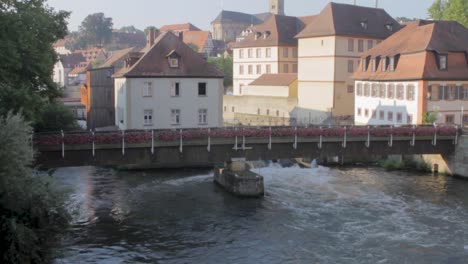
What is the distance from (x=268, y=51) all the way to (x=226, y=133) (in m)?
52.9

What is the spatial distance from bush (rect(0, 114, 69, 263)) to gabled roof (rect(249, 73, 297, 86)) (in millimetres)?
56987

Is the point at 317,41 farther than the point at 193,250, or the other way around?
the point at 317,41

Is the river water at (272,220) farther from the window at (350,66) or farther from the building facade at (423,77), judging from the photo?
the window at (350,66)

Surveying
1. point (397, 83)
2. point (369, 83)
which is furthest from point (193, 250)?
point (369, 83)

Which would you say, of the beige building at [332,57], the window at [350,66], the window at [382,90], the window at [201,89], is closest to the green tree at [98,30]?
the beige building at [332,57]

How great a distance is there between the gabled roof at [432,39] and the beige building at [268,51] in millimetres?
30509

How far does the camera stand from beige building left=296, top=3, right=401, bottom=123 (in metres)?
65.0

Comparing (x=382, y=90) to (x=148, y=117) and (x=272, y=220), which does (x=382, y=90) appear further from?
(x=272, y=220)

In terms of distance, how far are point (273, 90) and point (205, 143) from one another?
4223 cm

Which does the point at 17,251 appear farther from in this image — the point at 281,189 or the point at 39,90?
the point at 281,189

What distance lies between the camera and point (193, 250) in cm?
2397

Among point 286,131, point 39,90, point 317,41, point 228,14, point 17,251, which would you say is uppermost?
point 228,14

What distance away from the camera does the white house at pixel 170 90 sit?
46375 mm

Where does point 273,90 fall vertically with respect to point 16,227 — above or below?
above
